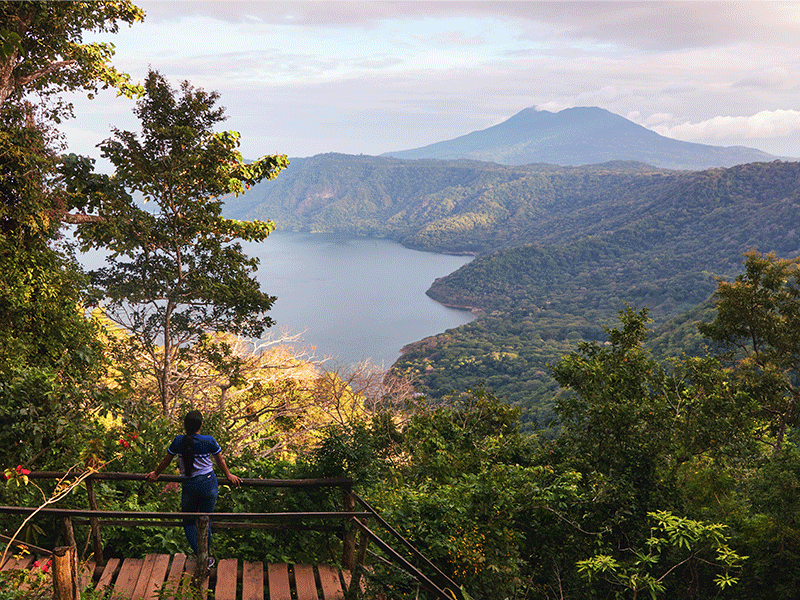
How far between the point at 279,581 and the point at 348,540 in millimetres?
532

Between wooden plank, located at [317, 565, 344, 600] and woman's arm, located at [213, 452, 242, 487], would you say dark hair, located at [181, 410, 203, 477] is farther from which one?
wooden plank, located at [317, 565, 344, 600]

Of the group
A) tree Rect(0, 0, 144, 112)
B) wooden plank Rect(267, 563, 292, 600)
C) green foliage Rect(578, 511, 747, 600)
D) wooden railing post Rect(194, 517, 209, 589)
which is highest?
tree Rect(0, 0, 144, 112)

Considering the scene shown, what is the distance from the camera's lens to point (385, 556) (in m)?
3.90

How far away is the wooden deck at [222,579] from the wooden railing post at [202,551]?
0.06 m

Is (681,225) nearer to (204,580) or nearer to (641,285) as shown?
(641,285)

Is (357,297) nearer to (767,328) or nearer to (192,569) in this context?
(767,328)

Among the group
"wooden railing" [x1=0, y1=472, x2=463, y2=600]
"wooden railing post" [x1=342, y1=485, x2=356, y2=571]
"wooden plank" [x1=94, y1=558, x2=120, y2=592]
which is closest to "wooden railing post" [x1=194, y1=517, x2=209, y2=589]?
"wooden railing" [x1=0, y1=472, x2=463, y2=600]

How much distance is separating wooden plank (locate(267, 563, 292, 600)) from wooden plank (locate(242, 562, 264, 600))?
0.06 m

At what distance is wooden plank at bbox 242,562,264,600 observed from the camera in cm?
319

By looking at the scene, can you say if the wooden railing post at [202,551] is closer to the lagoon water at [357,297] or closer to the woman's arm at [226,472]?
the woman's arm at [226,472]

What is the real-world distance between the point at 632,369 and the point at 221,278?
24.3ft

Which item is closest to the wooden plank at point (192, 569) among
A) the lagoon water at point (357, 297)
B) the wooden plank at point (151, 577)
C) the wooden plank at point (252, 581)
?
the wooden plank at point (151, 577)

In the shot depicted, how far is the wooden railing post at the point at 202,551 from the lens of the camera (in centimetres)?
315

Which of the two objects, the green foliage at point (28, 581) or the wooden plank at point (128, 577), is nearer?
the green foliage at point (28, 581)
